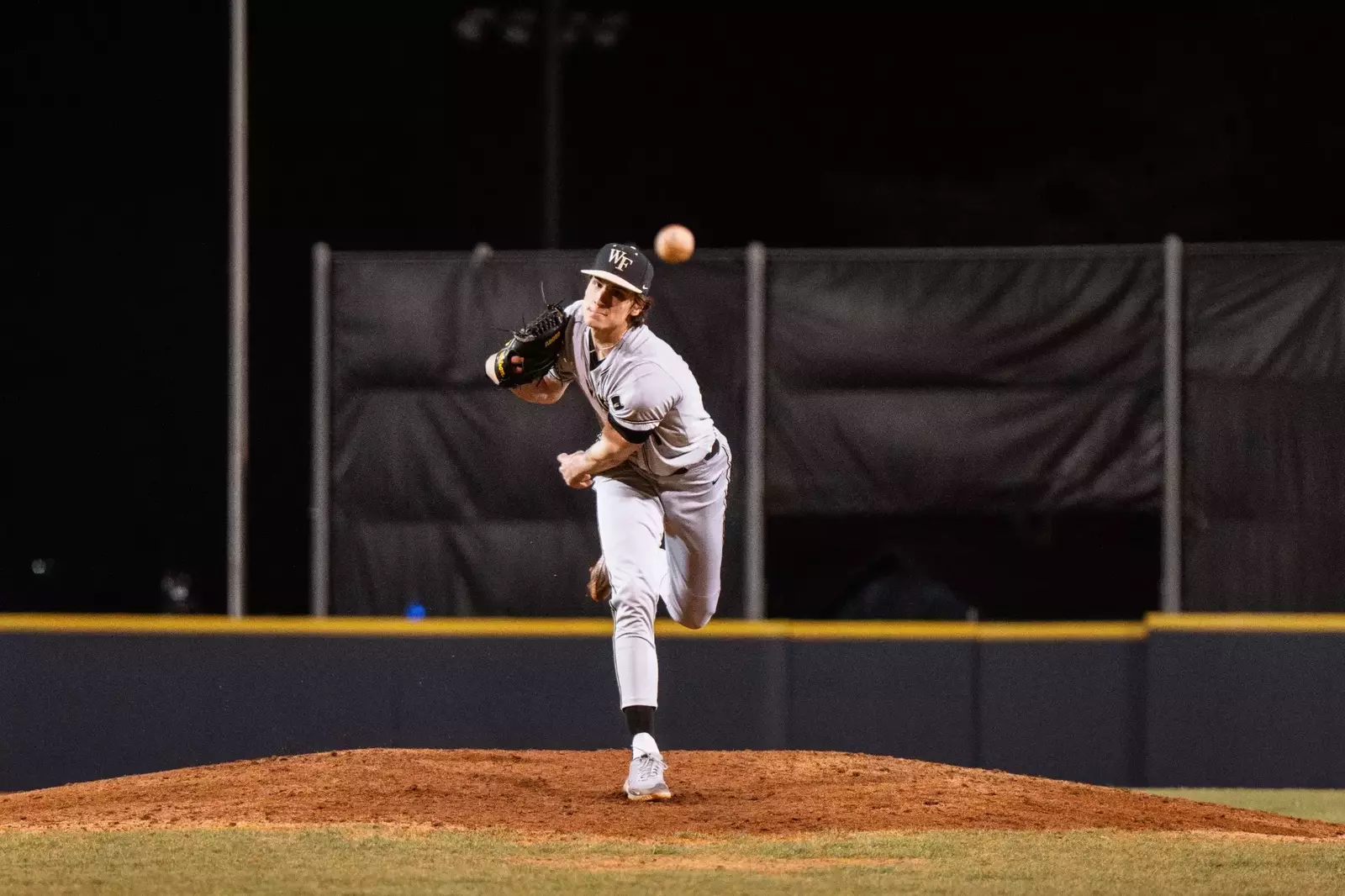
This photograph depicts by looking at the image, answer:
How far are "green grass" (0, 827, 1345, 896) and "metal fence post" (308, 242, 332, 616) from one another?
328 cm

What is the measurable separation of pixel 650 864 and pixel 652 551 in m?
1.57

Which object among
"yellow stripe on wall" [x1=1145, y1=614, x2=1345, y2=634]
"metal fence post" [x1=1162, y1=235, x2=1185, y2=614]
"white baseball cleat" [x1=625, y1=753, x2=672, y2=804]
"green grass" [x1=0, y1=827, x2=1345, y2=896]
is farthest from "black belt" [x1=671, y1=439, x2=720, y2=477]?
"metal fence post" [x1=1162, y1=235, x2=1185, y2=614]

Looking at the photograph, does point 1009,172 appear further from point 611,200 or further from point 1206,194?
point 611,200

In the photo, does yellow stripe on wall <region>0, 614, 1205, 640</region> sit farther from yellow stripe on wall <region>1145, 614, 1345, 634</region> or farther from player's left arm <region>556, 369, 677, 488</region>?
player's left arm <region>556, 369, 677, 488</region>

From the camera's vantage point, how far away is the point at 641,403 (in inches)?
282

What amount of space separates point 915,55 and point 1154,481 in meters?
31.9

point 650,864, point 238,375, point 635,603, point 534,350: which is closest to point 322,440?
point 238,375

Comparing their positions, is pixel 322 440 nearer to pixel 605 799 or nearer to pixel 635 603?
pixel 635 603

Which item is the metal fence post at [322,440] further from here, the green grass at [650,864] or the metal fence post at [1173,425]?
the metal fence post at [1173,425]

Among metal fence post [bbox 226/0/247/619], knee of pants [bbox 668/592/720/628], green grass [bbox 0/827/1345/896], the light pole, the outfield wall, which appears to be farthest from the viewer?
the light pole

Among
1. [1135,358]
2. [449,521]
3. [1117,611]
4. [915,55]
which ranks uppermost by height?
[915,55]

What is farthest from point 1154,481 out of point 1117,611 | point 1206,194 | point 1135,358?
point 1206,194

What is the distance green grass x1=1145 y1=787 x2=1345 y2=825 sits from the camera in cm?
855

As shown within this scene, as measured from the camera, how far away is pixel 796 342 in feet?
32.0
